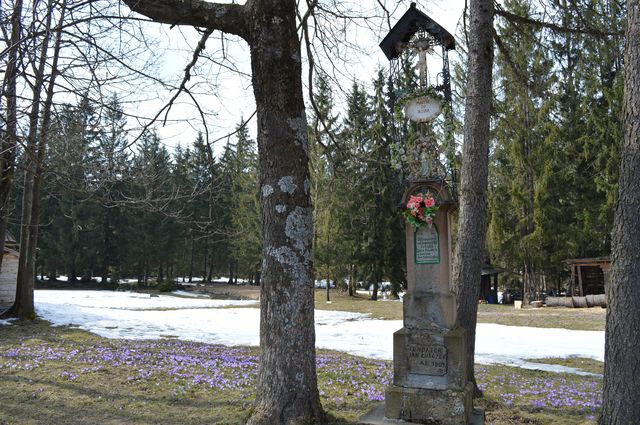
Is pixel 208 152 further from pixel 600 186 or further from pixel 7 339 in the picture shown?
pixel 600 186

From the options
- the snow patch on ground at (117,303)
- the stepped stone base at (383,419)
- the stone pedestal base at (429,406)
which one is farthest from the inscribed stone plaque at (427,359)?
the snow patch on ground at (117,303)

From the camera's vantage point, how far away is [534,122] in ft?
95.4

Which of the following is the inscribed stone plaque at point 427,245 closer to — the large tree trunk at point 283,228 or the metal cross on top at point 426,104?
the metal cross on top at point 426,104

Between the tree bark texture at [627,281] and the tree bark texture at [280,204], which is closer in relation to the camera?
the tree bark texture at [627,281]

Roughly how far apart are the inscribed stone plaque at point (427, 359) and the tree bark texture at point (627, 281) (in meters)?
1.43

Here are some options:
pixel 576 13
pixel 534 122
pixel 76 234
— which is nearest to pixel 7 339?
pixel 576 13

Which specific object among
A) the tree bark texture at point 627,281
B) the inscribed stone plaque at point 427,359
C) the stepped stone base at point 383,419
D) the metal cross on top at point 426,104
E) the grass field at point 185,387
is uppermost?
the metal cross on top at point 426,104

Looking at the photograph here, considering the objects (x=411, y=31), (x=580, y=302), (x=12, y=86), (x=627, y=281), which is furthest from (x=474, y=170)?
(x=580, y=302)

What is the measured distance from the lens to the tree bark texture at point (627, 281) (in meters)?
4.14

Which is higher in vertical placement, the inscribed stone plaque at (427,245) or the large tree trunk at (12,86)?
the large tree trunk at (12,86)

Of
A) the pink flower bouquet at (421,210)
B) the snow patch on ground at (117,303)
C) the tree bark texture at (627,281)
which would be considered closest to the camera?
the tree bark texture at (627,281)

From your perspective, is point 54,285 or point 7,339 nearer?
point 7,339

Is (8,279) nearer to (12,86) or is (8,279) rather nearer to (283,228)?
(12,86)

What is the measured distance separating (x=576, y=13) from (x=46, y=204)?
4343cm
